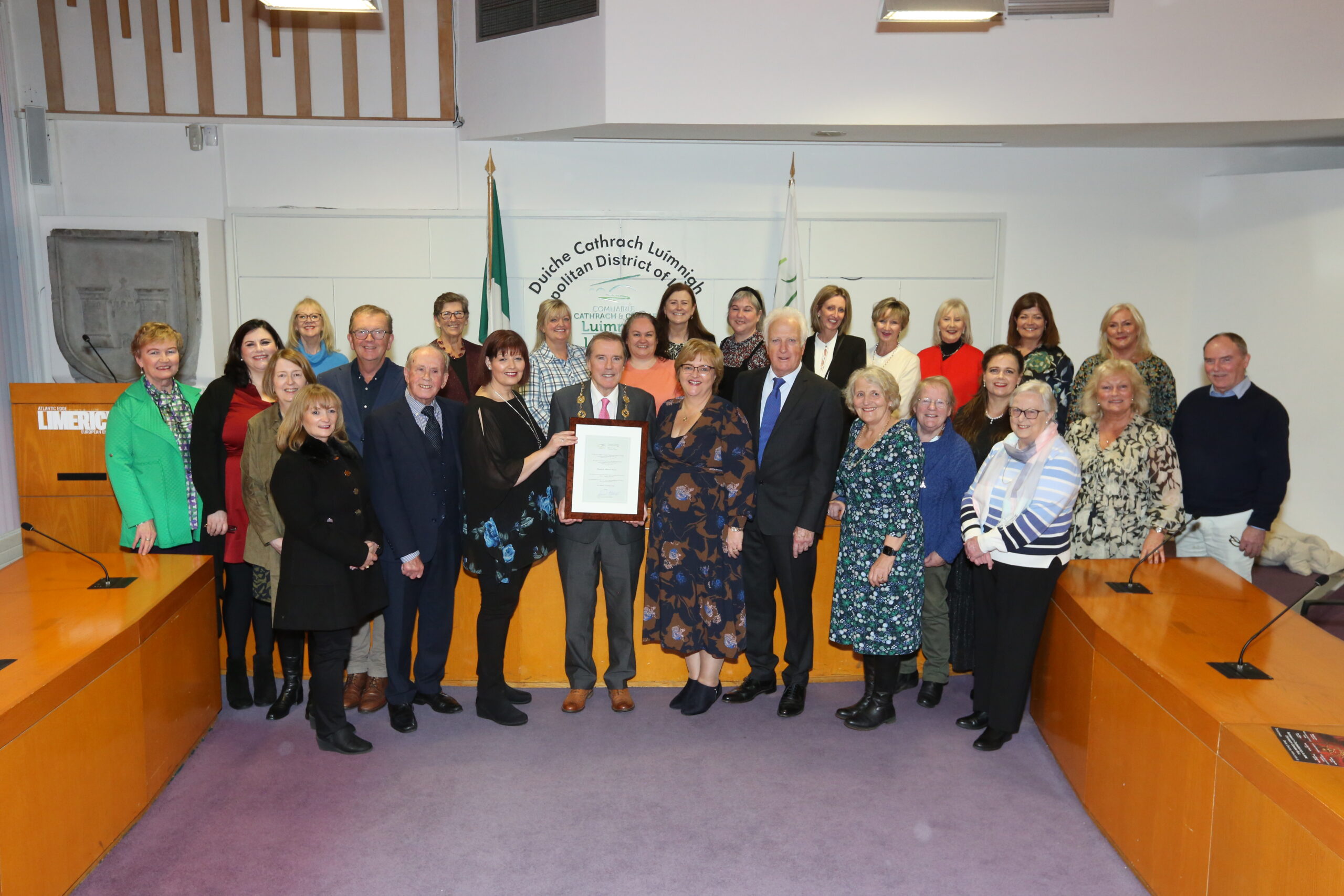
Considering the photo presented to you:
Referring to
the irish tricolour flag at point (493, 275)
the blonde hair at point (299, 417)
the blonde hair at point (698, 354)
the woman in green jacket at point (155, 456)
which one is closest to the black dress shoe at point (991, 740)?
the blonde hair at point (698, 354)

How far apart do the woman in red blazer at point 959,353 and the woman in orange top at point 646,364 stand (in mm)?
1722

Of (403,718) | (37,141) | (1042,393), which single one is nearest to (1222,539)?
(1042,393)

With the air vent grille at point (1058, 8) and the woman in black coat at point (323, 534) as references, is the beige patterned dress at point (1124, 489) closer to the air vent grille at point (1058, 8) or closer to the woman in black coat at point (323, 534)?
the woman in black coat at point (323, 534)

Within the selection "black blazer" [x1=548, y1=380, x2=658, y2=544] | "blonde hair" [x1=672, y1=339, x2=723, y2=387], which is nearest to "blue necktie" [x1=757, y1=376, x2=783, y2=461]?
"blonde hair" [x1=672, y1=339, x2=723, y2=387]

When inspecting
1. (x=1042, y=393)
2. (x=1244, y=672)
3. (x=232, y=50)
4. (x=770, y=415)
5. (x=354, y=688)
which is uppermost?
(x=232, y=50)

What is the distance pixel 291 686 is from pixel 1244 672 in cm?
375

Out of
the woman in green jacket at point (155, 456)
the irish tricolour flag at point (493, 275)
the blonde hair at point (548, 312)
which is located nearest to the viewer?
the woman in green jacket at point (155, 456)

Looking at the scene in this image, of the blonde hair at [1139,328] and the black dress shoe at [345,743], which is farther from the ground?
the blonde hair at [1139,328]

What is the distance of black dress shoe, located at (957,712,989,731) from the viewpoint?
395 cm

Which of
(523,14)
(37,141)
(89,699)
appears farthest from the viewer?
(37,141)

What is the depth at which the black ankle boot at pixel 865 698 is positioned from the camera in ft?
13.1

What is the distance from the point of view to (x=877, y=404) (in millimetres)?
3684

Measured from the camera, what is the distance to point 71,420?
4.75m

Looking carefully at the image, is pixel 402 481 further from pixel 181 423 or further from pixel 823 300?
pixel 823 300
